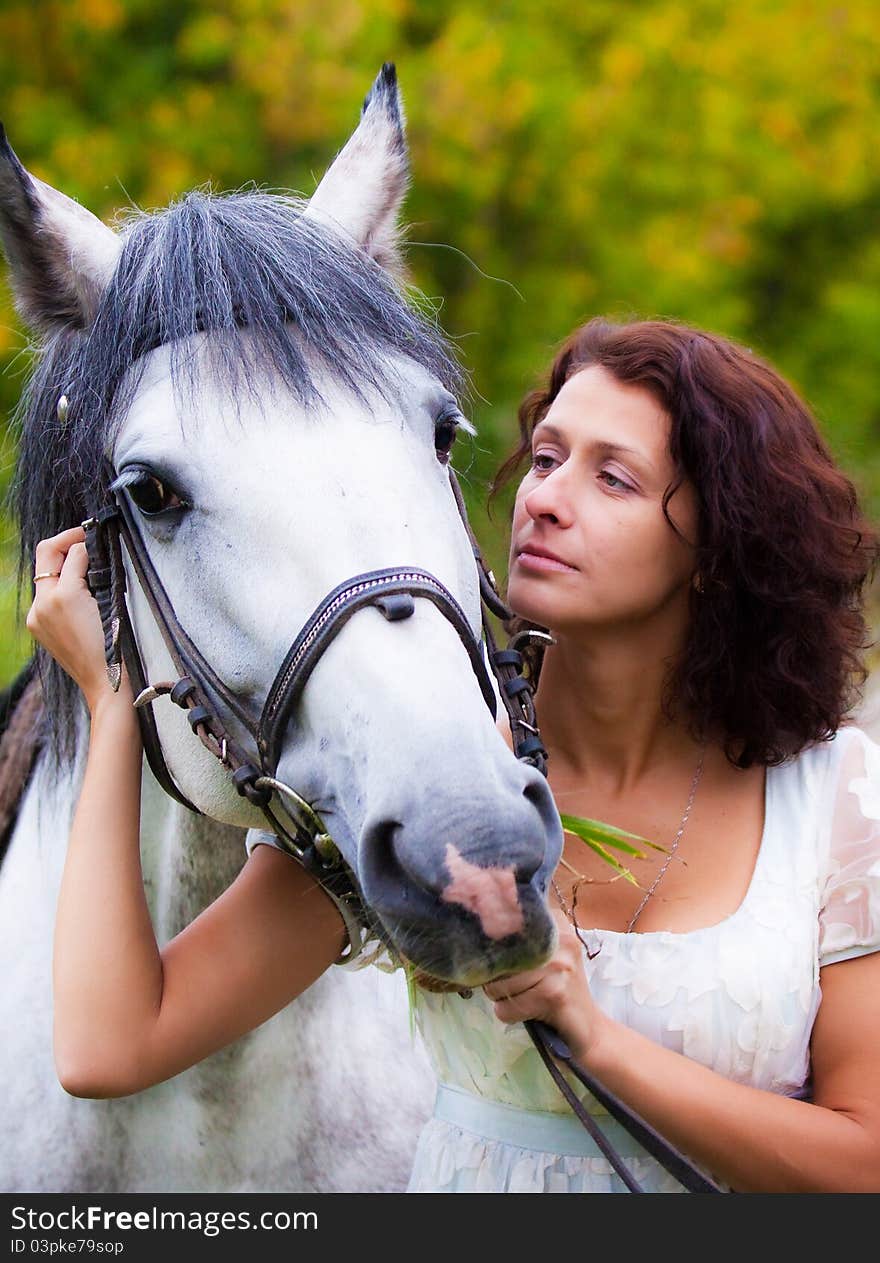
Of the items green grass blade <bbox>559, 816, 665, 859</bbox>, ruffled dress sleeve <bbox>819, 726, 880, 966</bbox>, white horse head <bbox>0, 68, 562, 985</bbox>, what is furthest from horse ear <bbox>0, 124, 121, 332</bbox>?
ruffled dress sleeve <bbox>819, 726, 880, 966</bbox>

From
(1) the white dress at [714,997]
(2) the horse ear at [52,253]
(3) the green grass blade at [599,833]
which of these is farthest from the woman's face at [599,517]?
(2) the horse ear at [52,253]

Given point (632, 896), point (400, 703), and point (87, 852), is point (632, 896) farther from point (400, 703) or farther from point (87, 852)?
point (87, 852)

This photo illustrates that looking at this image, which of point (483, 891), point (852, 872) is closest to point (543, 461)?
point (852, 872)

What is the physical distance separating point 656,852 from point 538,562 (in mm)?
513

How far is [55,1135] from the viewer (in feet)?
7.89

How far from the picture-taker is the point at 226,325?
2.01m

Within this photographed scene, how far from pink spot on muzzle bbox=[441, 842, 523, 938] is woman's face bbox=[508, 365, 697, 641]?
0.65 metres

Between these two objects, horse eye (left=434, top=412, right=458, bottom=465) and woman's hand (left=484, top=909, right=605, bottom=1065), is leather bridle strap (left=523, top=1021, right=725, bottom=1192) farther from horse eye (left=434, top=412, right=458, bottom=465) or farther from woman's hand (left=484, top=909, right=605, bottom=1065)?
horse eye (left=434, top=412, right=458, bottom=465)

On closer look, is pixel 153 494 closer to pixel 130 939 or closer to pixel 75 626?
pixel 75 626

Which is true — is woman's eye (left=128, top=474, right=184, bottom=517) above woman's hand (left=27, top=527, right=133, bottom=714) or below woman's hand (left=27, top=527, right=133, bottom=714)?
above

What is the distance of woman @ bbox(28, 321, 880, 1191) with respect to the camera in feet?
6.37
